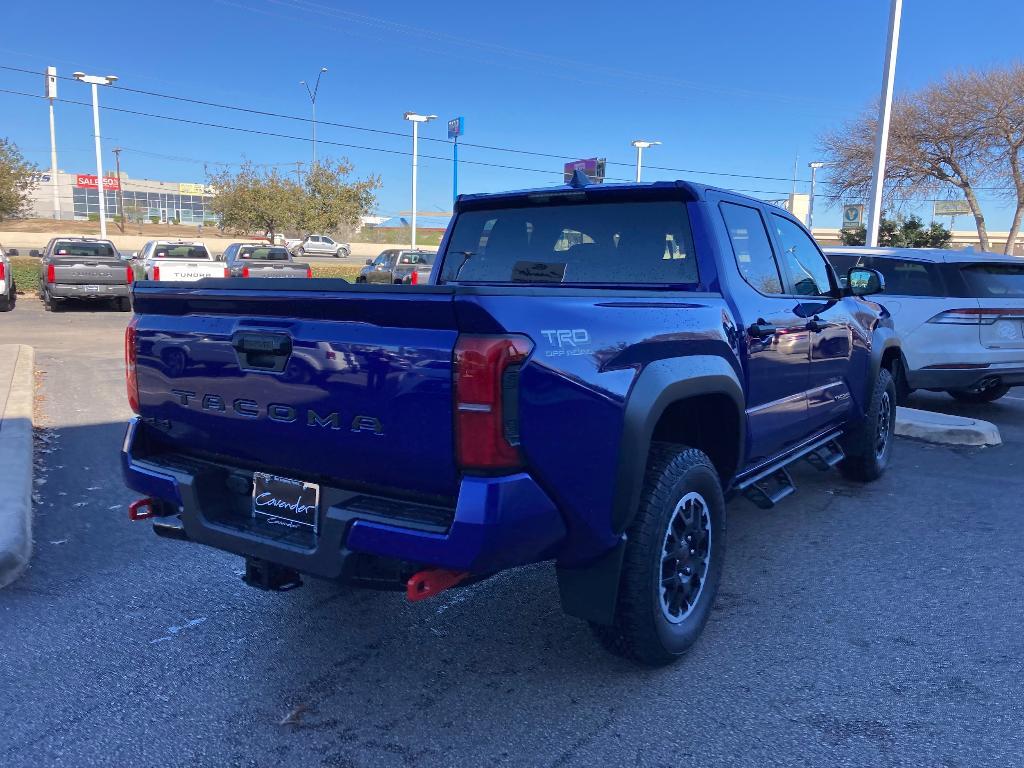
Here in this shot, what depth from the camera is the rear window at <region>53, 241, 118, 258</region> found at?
19.0 metres

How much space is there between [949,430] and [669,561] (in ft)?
18.1

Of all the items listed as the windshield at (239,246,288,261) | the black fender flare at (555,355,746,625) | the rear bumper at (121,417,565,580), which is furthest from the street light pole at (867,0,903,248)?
the windshield at (239,246,288,261)

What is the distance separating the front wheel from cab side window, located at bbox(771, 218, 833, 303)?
171 cm

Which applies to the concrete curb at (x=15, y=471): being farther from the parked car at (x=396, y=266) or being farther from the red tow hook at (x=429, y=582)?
the parked car at (x=396, y=266)

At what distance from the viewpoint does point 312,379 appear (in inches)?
104

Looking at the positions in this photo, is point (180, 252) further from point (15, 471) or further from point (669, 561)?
point (669, 561)

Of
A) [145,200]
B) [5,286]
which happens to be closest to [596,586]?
[5,286]

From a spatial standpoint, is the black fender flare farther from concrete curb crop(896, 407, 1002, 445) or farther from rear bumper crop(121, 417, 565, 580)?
concrete curb crop(896, 407, 1002, 445)

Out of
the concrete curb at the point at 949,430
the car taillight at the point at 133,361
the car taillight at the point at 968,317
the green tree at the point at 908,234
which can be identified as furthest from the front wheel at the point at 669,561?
the green tree at the point at 908,234

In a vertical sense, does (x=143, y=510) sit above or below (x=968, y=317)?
below

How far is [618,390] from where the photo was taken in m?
2.77

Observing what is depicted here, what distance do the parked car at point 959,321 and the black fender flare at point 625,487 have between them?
238 inches

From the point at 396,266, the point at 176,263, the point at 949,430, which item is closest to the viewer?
the point at 949,430

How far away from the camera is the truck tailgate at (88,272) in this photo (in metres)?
18.2
